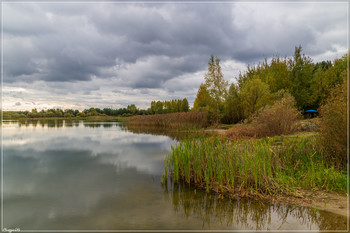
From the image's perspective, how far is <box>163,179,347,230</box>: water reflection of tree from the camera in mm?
4266

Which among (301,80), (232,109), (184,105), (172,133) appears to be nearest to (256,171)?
(172,133)

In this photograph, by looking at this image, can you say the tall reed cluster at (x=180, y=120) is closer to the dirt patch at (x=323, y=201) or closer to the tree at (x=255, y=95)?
the tree at (x=255, y=95)

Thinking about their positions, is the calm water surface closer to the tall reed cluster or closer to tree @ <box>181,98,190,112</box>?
the tall reed cluster

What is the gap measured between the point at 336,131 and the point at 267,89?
22.9 meters

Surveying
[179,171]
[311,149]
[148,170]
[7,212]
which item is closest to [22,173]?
[7,212]

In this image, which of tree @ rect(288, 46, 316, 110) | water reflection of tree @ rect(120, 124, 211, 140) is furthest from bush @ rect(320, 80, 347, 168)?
tree @ rect(288, 46, 316, 110)

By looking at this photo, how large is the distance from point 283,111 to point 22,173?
1572cm

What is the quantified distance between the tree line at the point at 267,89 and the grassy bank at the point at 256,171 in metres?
20.1

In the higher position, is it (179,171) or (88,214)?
(179,171)

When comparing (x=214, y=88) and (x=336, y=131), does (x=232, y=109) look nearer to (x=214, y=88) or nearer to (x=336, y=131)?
(x=214, y=88)

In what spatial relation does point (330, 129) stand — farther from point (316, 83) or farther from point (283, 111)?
point (316, 83)

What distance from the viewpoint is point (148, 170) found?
368 inches

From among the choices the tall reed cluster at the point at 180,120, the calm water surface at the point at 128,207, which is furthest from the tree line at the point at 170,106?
the calm water surface at the point at 128,207

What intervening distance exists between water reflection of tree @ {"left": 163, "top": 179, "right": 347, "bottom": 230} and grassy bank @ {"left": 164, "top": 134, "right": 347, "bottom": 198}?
0.47m
